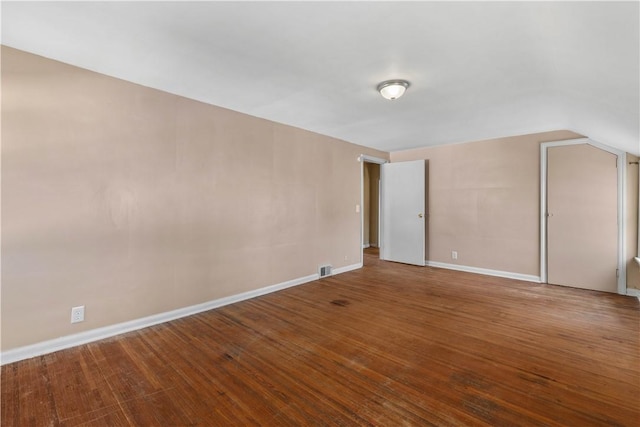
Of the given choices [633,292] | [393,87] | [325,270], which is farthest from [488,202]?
[393,87]

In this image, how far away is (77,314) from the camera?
2.42 meters

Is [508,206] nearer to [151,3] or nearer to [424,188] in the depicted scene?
[424,188]

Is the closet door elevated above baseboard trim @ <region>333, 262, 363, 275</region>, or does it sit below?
above

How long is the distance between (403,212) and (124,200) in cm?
474

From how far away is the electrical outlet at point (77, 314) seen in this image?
7.88 ft

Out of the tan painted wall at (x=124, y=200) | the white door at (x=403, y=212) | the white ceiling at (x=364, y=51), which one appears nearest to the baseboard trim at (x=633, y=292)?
the white ceiling at (x=364, y=51)

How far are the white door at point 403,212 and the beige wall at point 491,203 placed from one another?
0.22 m

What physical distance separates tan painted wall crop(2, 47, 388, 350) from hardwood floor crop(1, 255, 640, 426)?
409mm

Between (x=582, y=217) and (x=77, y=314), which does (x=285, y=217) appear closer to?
(x=77, y=314)

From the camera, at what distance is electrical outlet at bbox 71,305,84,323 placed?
2.40m

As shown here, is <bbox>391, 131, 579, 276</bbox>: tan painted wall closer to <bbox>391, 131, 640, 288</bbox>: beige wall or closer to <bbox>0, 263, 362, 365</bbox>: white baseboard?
<bbox>391, 131, 640, 288</bbox>: beige wall

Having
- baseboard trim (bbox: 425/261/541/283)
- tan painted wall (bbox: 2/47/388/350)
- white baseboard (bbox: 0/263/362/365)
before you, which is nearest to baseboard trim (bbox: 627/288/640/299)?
baseboard trim (bbox: 425/261/541/283)

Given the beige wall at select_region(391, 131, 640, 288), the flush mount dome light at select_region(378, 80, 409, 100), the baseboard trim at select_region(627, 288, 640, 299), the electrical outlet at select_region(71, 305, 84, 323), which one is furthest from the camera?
the beige wall at select_region(391, 131, 640, 288)

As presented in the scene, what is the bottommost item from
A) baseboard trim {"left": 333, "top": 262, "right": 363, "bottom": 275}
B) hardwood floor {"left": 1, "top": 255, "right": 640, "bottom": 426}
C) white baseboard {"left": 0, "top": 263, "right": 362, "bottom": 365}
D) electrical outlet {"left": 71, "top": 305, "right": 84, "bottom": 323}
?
hardwood floor {"left": 1, "top": 255, "right": 640, "bottom": 426}
